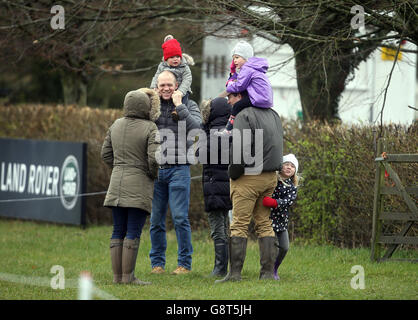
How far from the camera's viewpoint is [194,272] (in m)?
8.71

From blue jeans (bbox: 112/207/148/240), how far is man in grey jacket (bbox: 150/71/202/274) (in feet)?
2.69

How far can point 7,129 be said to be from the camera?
1582 cm

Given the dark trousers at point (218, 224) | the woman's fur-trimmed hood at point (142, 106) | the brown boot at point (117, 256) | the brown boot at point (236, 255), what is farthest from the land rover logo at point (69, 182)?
the brown boot at point (236, 255)

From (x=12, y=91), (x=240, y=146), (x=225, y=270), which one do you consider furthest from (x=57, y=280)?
(x=12, y=91)

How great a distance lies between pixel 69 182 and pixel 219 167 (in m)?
5.86

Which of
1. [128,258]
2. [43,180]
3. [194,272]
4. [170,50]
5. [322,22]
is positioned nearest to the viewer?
[128,258]

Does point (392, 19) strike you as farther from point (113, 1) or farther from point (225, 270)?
point (113, 1)

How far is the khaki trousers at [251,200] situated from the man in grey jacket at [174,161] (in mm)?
896

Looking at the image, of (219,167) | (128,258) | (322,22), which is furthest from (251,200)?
(322,22)

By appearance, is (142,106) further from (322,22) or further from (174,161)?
(322,22)

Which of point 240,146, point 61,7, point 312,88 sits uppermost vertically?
point 61,7

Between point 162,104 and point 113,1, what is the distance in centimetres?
394

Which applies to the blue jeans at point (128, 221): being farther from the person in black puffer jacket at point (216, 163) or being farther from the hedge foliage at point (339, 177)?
the hedge foliage at point (339, 177)

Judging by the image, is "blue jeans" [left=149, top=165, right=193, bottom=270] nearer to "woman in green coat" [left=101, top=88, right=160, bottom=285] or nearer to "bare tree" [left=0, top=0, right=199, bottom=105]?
"woman in green coat" [left=101, top=88, right=160, bottom=285]
